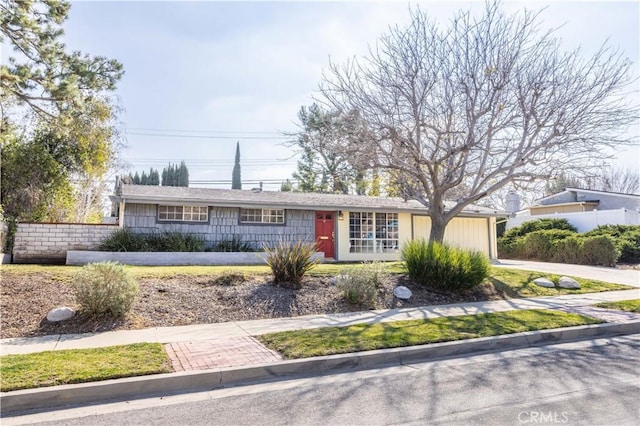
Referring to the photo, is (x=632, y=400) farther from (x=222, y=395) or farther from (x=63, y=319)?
(x=63, y=319)

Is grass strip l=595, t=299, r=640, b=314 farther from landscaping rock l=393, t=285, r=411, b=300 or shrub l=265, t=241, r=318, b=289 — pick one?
shrub l=265, t=241, r=318, b=289

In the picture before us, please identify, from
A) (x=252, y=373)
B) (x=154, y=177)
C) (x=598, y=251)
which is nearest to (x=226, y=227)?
(x=252, y=373)

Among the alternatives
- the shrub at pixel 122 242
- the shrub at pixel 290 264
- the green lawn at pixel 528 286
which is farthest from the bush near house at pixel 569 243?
the shrub at pixel 122 242

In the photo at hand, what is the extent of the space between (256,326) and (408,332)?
2.71 m

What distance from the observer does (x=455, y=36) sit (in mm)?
13188

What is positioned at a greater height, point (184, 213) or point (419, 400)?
point (184, 213)

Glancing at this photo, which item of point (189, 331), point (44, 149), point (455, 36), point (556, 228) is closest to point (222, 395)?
point (189, 331)

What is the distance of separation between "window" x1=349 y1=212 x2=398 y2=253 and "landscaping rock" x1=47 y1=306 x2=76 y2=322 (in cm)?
1335

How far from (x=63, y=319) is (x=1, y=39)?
6994mm

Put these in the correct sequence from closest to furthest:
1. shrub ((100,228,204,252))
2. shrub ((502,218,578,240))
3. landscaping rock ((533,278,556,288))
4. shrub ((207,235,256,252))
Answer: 1. landscaping rock ((533,278,556,288))
2. shrub ((100,228,204,252))
3. shrub ((207,235,256,252))
4. shrub ((502,218,578,240))

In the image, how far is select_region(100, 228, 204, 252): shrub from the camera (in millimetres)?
15164

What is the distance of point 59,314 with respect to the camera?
23.5 ft
